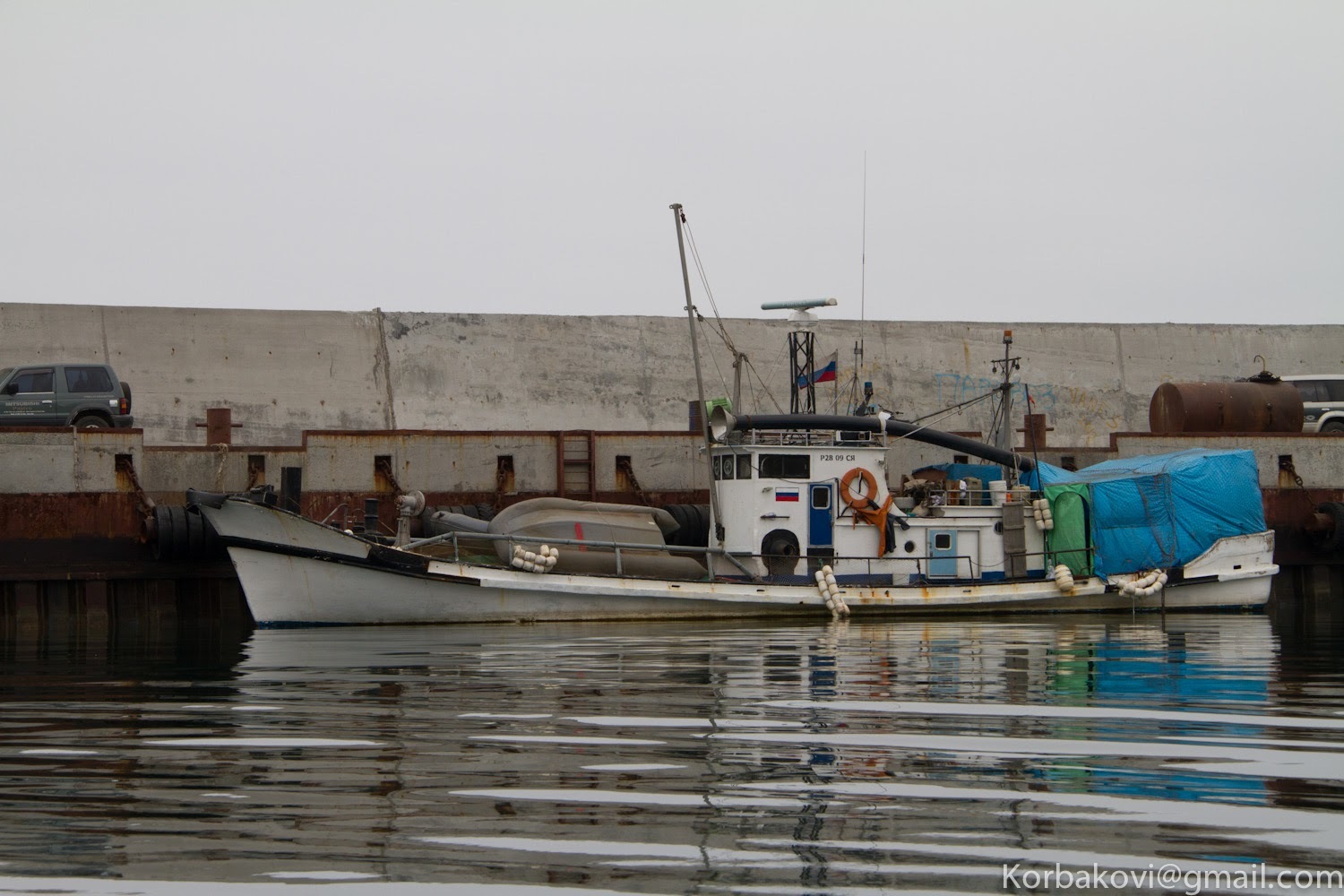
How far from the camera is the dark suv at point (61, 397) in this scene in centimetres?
2327

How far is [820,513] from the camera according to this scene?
2017 cm

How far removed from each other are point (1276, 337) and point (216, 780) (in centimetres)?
3446

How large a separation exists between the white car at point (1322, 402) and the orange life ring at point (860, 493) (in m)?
13.6

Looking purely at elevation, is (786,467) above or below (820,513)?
above

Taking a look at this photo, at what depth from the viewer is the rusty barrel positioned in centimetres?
2738

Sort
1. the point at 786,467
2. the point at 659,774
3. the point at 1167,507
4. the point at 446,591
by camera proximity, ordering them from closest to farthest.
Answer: the point at 659,774, the point at 446,591, the point at 786,467, the point at 1167,507

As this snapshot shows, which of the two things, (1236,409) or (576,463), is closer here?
(576,463)

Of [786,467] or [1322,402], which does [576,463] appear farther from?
[1322,402]

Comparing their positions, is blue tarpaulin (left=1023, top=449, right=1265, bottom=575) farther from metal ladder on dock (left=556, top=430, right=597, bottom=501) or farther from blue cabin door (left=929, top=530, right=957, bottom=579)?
metal ladder on dock (left=556, top=430, right=597, bottom=501)

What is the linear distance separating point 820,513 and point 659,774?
13.6 meters

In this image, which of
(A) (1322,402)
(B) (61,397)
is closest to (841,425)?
(B) (61,397)

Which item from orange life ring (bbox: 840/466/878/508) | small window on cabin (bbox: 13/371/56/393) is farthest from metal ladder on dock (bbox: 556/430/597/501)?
small window on cabin (bbox: 13/371/56/393)

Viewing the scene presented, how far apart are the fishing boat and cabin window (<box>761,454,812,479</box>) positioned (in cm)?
3

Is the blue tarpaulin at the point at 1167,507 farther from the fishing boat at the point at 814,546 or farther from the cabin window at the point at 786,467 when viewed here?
the cabin window at the point at 786,467
